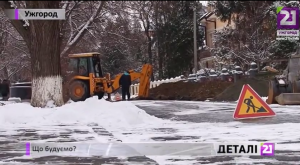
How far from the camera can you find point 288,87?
750 inches

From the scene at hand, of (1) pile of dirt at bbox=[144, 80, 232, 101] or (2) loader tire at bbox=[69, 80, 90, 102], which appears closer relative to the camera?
(2) loader tire at bbox=[69, 80, 90, 102]

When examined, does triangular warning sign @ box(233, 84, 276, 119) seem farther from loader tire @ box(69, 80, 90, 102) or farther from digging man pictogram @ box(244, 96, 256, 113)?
loader tire @ box(69, 80, 90, 102)

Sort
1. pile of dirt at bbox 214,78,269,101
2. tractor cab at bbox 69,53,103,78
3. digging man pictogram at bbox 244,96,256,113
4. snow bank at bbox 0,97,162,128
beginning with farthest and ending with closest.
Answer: tractor cab at bbox 69,53,103,78, pile of dirt at bbox 214,78,269,101, digging man pictogram at bbox 244,96,256,113, snow bank at bbox 0,97,162,128

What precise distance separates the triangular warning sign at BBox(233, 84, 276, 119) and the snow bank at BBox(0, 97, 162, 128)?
2323 millimetres

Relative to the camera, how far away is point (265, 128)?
11.0 meters

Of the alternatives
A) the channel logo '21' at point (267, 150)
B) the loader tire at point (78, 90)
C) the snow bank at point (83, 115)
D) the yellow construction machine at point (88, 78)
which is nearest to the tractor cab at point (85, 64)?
the yellow construction machine at point (88, 78)

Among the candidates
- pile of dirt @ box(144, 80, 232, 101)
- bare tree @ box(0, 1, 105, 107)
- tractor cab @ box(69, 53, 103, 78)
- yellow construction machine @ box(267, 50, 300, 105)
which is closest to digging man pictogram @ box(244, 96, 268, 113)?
yellow construction machine @ box(267, 50, 300, 105)

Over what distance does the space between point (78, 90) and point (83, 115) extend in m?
11.5

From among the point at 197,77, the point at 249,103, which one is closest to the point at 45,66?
the point at 249,103

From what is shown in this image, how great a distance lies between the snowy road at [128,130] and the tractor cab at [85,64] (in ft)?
34.6

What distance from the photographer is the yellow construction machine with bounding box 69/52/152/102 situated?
80.1 ft

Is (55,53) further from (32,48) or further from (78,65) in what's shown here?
(78,65)

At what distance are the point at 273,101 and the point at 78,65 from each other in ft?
36.7

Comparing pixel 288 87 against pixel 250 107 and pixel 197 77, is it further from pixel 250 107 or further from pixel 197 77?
pixel 197 77
